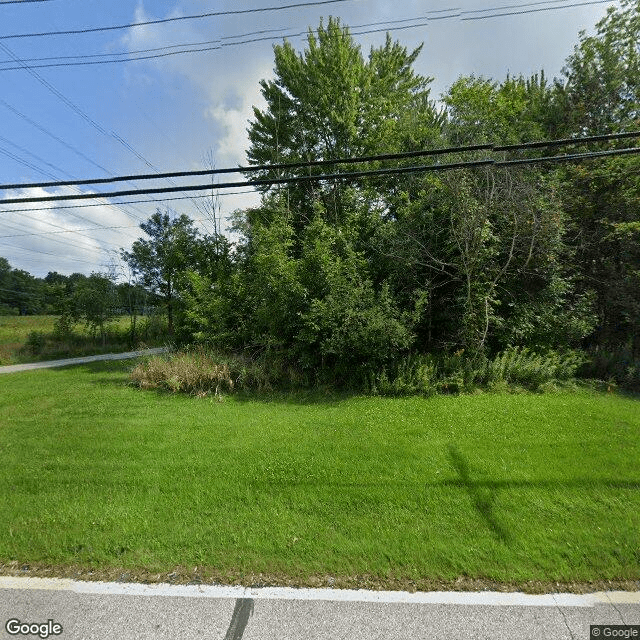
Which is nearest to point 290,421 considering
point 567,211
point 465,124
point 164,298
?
point 465,124

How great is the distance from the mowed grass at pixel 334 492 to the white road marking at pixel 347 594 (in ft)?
0.36

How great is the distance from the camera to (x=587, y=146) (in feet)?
35.3

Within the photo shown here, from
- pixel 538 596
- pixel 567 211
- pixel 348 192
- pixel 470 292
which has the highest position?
pixel 348 192

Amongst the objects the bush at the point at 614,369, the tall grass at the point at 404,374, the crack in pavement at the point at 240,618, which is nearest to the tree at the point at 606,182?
the bush at the point at 614,369

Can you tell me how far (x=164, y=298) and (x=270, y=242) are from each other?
1589cm

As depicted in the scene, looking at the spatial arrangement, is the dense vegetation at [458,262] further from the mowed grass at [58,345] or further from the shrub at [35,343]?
the shrub at [35,343]

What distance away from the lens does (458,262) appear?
8.36 metres

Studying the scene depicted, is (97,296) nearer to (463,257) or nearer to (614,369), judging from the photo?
(463,257)

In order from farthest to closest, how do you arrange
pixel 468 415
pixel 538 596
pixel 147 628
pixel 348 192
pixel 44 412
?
pixel 348 192, pixel 44 412, pixel 468 415, pixel 538 596, pixel 147 628

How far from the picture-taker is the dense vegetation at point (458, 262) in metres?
7.55

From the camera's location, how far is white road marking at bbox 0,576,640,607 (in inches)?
89.4

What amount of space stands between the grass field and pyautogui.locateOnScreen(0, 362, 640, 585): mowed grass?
13.9 m

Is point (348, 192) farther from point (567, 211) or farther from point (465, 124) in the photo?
point (567, 211)

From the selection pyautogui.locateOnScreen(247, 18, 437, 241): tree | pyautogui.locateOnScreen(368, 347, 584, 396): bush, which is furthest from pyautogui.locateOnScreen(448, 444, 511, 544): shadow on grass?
pyautogui.locateOnScreen(247, 18, 437, 241): tree
